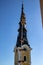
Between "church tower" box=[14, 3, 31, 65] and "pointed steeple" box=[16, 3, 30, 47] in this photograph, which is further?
"pointed steeple" box=[16, 3, 30, 47]

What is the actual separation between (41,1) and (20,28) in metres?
11.7

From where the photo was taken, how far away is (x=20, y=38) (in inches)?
470

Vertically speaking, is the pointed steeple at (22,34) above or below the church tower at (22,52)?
above

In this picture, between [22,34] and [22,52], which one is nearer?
[22,52]

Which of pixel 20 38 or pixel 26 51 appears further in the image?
pixel 20 38

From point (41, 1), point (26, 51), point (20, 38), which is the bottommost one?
point (41, 1)

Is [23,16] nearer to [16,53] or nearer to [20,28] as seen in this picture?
[20,28]

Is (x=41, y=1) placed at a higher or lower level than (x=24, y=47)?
lower

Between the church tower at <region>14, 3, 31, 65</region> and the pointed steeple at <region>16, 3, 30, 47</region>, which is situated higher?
the pointed steeple at <region>16, 3, 30, 47</region>

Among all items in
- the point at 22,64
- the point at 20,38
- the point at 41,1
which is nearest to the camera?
the point at 41,1

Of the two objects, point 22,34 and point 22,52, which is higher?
point 22,34

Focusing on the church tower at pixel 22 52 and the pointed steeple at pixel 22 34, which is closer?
the church tower at pixel 22 52

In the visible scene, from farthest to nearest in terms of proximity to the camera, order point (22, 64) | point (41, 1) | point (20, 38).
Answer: point (20, 38) → point (22, 64) → point (41, 1)

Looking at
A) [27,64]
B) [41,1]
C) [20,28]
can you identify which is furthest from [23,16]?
[41,1]
